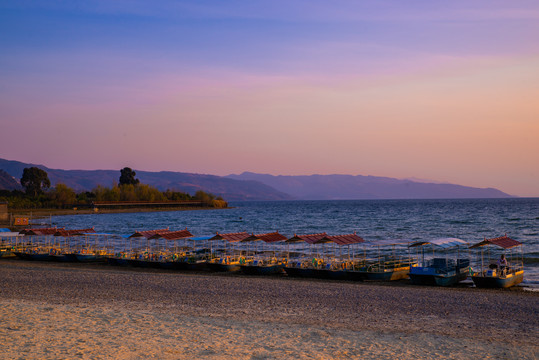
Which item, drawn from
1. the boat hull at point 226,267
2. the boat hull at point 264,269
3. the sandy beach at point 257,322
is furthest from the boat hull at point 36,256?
the boat hull at point 264,269

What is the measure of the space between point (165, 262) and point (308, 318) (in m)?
22.2

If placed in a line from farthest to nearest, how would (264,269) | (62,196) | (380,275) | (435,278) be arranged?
(62,196) → (264,269) → (380,275) → (435,278)

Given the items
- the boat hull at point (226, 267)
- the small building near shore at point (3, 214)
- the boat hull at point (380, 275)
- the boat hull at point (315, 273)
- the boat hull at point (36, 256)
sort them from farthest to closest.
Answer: the small building near shore at point (3, 214), the boat hull at point (36, 256), the boat hull at point (226, 267), the boat hull at point (315, 273), the boat hull at point (380, 275)

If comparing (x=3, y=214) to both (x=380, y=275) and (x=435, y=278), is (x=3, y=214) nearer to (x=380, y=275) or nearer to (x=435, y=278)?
(x=380, y=275)

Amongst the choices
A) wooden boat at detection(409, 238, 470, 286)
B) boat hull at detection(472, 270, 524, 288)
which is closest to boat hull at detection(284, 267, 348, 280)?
wooden boat at detection(409, 238, 470, 286)

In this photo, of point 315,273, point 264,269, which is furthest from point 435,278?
point 264,269

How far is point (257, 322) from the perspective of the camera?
15.5 metres

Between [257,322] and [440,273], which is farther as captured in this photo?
[440,273]

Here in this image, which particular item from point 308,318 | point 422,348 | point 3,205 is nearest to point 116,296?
point 308,318

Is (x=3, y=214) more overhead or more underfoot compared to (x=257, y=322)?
more underfoot

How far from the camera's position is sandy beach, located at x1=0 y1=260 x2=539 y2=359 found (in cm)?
1191

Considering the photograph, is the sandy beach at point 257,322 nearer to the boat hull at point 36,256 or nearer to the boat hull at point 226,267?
the boat hull at point 226,267

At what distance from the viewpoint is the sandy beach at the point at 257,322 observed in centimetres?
1191

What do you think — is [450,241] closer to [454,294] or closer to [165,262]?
[454,294]
